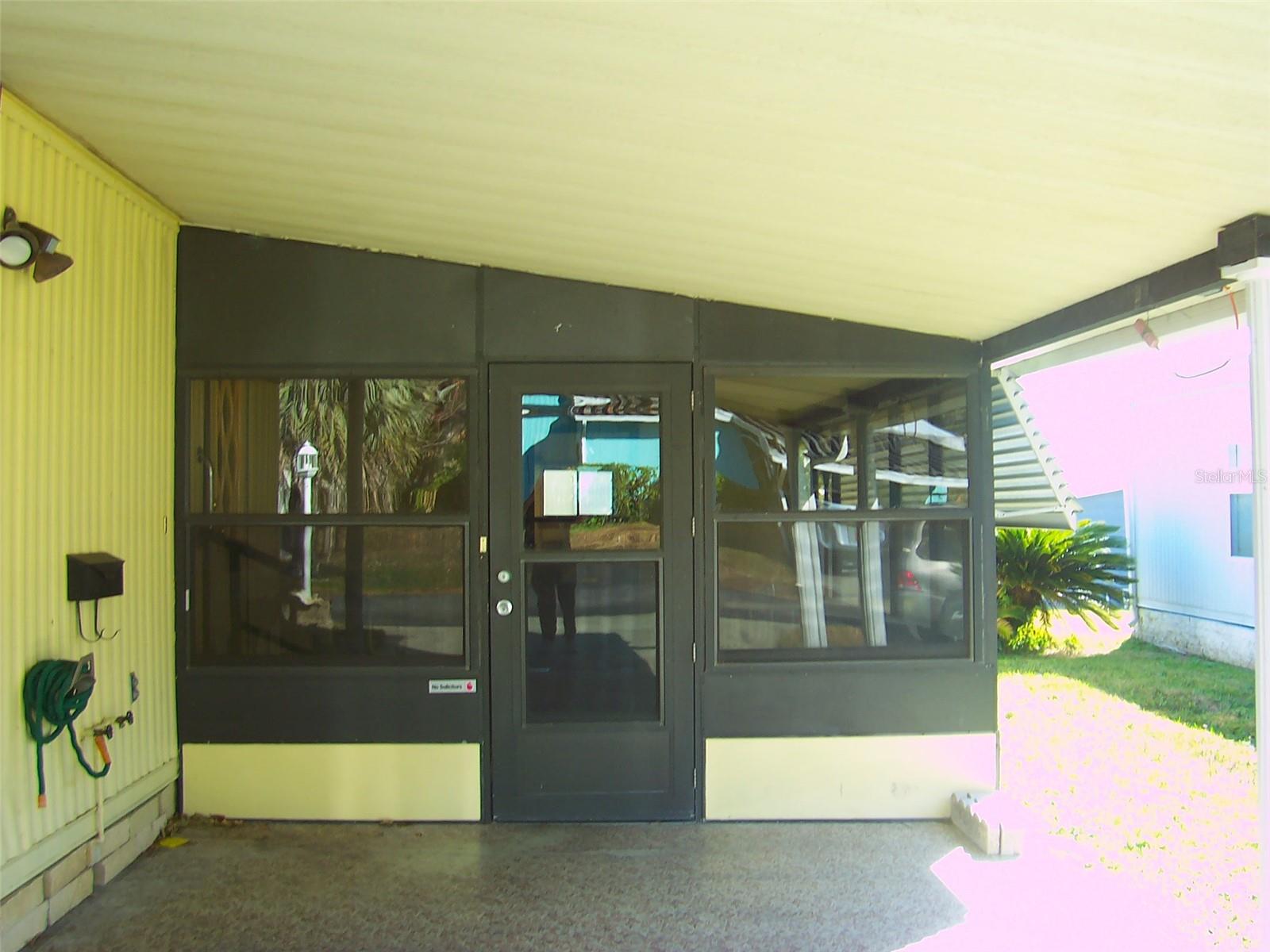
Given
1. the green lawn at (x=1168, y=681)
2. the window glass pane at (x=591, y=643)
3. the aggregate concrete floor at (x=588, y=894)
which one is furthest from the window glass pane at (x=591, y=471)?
the green lawn at (x=1168, y=681)

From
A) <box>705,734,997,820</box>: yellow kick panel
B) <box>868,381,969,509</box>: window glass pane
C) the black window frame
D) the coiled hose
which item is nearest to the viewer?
the coiled hose

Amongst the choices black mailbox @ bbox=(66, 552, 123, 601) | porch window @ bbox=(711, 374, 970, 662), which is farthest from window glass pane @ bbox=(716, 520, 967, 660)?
black mailbox @ bbox=(66, 552, 123, 601)

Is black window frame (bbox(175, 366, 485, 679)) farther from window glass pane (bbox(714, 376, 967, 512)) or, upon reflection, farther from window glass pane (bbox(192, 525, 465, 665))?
window glass pane (bbox(714, 376, 967, 512))

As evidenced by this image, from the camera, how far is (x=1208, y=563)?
8422 mm

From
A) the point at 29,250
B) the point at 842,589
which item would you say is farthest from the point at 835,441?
the point at 29,250

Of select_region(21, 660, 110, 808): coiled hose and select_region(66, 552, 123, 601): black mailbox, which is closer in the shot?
select_region(21, 660, 110, 808): coiled hose

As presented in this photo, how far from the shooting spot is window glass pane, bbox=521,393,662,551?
13.6 feet

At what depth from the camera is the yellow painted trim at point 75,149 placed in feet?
9.48

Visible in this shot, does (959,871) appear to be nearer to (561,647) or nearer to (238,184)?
(561,647)

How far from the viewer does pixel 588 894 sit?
3.42 m

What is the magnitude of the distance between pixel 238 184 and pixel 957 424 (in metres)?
3.36

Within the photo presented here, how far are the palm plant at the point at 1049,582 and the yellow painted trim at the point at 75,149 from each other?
26.8ft

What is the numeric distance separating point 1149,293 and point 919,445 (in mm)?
1360

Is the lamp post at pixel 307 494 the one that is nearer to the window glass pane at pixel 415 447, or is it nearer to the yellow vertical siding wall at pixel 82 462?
the window glass pane at pixel 415 447
